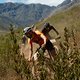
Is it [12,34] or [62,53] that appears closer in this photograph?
[62,53]

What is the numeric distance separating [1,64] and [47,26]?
2.38 meters

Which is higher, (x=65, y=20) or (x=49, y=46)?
(x=49, y=46)

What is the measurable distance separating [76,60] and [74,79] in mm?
386

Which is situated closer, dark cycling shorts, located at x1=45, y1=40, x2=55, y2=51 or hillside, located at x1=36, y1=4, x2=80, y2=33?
dark cycling shorts, located at x1=45, y1=40, x2=55, y2=51

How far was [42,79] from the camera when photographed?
242 inches

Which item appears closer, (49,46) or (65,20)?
(49,46)

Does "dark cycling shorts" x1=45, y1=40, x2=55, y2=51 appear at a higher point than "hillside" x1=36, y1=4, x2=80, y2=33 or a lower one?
higher

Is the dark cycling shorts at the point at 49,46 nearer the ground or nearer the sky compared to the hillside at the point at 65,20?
nearer the sky


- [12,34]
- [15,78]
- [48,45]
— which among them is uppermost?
[12,34]

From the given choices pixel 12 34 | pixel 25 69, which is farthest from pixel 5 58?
pixel 25 69

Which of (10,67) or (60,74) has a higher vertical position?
(60,74)

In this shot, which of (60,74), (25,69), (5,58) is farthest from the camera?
(5,58)

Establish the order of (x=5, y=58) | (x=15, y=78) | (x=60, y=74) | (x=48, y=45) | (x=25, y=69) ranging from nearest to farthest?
(x=60, y=74) < (x=25, y=69) < (x=15, y=78) < (x=48, y=45) < (x=5, y=58)

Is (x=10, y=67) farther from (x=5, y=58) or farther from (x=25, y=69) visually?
(x=25, y=69)
